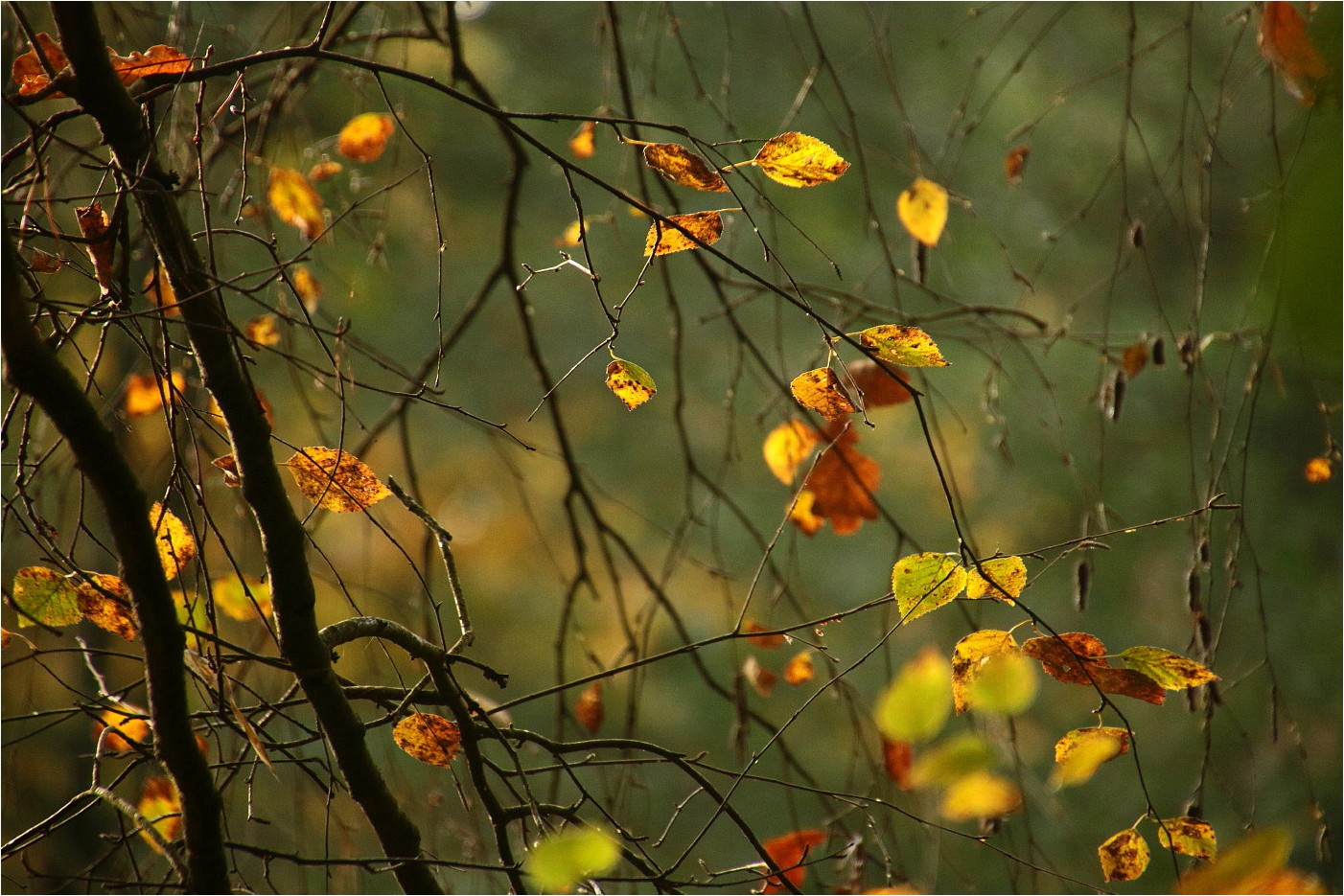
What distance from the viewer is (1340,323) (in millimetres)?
157

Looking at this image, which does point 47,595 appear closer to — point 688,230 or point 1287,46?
point 688,230

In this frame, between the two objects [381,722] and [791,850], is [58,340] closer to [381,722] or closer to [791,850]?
[381,722]

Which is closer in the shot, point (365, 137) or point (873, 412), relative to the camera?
point (365, 137)

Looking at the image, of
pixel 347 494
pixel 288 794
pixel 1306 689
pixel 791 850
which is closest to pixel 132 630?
pixel 347 494

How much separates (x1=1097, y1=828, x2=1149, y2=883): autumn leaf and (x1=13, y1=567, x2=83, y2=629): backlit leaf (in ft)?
2.27

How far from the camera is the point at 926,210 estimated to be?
96 centimetres

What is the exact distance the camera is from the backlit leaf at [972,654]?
24.7 inches

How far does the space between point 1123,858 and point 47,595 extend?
72 centimetres

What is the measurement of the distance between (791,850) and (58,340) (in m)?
0.77

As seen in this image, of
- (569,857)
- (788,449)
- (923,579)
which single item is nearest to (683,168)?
(923,579)

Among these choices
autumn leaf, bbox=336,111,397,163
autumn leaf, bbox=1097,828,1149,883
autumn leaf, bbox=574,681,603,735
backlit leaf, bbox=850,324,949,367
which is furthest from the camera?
autumn leaf, bbox=574,681,603,735

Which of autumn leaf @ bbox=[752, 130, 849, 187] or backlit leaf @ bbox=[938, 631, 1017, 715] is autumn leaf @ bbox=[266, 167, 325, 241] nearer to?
autumn leaf @ bbox=[752, 130, 849, 187]

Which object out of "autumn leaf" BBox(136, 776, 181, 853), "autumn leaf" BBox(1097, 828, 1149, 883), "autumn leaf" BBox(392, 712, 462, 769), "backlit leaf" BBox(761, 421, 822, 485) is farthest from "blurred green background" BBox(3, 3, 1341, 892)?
"autumn leaf" BBox(1097, 828, 1149, 883)

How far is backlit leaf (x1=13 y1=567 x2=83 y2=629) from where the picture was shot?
1.92 ft
